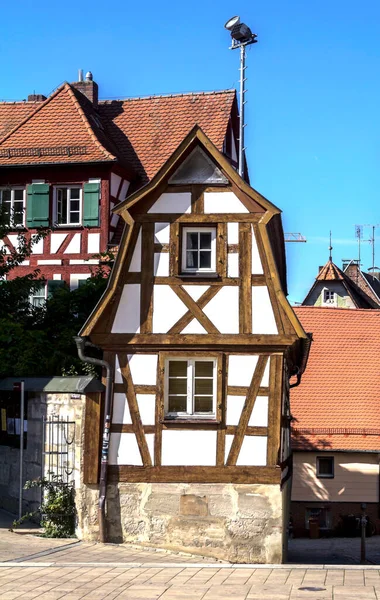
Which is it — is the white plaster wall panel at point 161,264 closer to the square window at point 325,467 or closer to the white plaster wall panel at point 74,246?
the white plaster wall panel at point 74,246

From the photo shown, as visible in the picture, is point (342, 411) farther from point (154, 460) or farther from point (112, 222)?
point (154, 460)

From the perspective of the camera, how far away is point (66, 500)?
16.2 metres

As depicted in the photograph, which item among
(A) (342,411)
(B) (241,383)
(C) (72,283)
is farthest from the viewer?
(A) (342,411)

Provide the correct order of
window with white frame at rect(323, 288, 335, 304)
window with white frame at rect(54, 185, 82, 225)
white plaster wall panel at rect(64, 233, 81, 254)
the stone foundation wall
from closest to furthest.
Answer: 1. the stone foundation wall
2. white plaster wall panel at rect(64, 233, 81, 254)
3. window with white frame at rect(54, 185, 82, 225)
4. window with white frame at rect(323, 288, 335, 304)

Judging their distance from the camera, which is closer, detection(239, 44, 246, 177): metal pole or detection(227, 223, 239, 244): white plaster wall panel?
detection(227, 223, 239, 244): white plaster wall panel

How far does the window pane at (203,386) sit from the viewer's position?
53.4ft

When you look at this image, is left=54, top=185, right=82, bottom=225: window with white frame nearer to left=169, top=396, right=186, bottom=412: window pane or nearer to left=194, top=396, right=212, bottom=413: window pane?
left=169, top=396, right=186, bottom=412: window pane

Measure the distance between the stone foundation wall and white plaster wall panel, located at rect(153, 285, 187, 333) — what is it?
253 centimetres

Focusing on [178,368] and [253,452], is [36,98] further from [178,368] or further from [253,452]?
[253,452]

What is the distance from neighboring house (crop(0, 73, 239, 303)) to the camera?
26.7 m

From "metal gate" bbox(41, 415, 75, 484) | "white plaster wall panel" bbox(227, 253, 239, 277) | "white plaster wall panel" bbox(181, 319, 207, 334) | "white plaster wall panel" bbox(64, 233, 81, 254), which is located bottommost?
"metal gate" bbox(41, 415, 75, 484)

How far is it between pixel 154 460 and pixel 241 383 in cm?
184

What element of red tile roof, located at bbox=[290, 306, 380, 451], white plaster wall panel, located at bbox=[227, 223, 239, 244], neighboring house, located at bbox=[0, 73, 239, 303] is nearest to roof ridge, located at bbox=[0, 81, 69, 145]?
neighboring house, located at bbox=[0, 73, 239, 303]

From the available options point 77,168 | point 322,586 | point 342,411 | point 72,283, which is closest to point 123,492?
point 322,586
